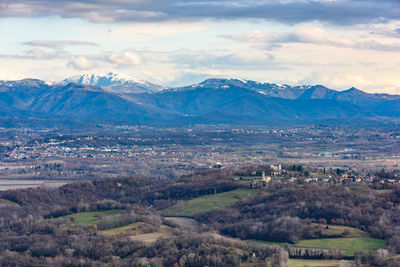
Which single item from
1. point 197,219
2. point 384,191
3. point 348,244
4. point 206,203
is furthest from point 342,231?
point 206,203

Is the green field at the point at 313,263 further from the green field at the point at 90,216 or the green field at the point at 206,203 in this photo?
the green field at the point at 90,216

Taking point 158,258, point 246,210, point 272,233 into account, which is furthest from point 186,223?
point 158,258

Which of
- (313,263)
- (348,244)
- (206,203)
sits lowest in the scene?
(313,263)

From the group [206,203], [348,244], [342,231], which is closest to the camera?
[348,244]

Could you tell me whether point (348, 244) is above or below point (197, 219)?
above

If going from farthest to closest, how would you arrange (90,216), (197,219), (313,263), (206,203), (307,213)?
(206,203) < (90,216) < (197,219) < (307,213) < (313,263)

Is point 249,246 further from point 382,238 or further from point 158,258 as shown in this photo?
point 382,238

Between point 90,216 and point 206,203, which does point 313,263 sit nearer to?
point 206,203

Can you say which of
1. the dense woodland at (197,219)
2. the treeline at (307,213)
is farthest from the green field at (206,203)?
the treeline at (307,213)
